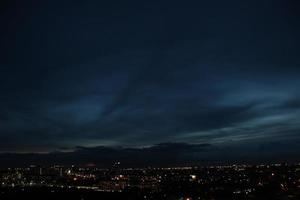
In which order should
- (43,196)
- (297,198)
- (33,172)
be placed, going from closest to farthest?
(297,198) < (43,196) < (33,172)

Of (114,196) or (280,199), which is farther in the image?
(114,196)

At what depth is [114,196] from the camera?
197 ft

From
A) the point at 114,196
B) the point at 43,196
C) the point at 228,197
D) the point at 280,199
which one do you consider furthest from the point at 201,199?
the point at 43,196

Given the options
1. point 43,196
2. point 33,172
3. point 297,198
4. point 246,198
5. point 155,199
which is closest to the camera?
point 297,198

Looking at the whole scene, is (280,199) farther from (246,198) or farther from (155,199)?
(155,199)

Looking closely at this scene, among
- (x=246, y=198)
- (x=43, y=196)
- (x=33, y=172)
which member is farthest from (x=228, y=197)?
(x=33, y=172)

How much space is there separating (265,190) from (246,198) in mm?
11033

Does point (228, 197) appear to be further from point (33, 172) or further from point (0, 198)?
point (33, 172)

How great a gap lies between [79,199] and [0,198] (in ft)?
33.2

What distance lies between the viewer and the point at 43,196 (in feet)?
190

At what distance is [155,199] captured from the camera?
53.8 meters

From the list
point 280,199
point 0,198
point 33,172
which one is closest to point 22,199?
point 0,198

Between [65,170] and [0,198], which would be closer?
[0,198]

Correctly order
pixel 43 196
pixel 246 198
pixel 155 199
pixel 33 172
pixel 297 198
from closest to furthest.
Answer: pixel 297 198 < pixel 246 198 < pixel 155 199 < pixel 43 196 < pixel 33 172
